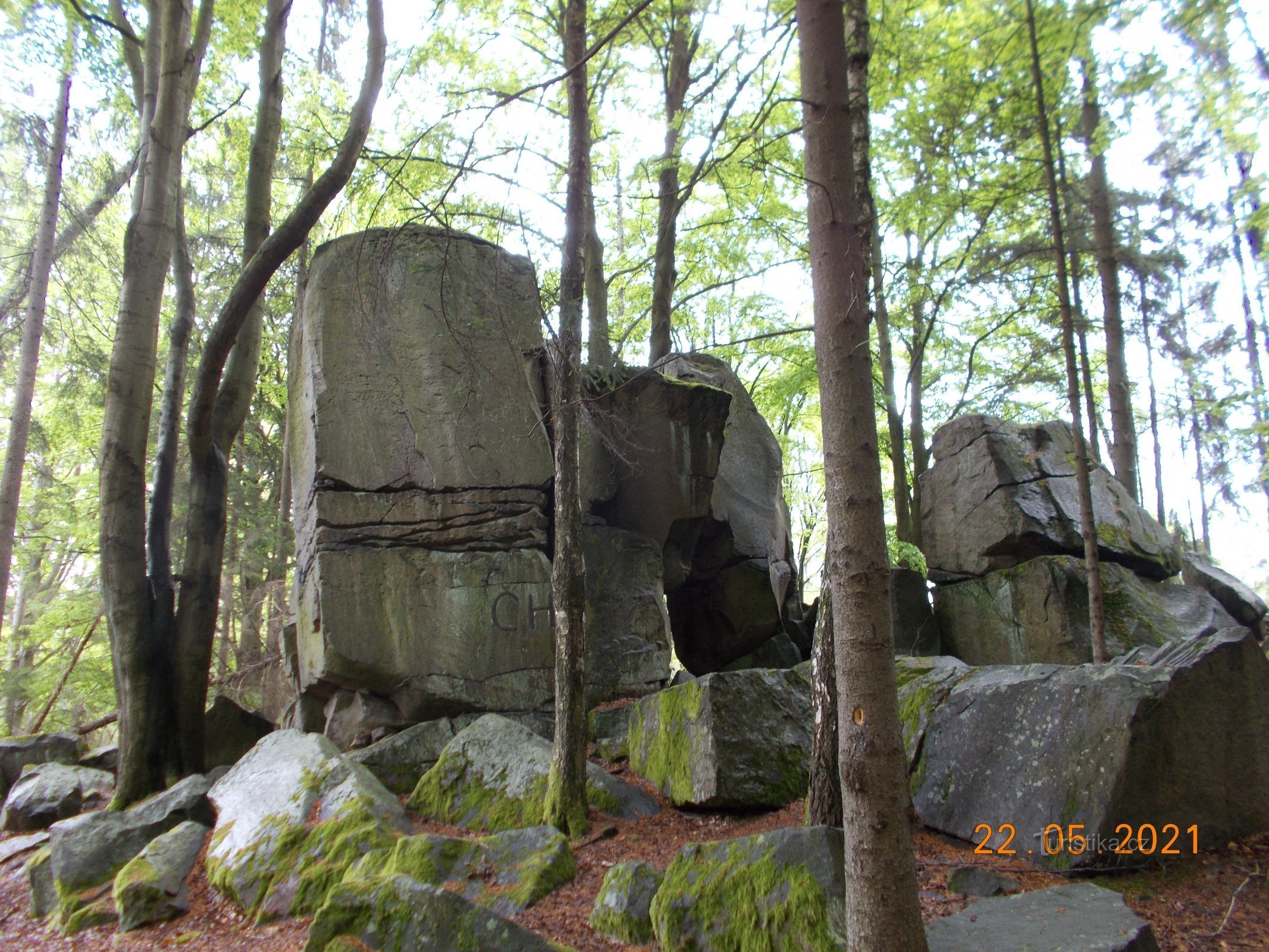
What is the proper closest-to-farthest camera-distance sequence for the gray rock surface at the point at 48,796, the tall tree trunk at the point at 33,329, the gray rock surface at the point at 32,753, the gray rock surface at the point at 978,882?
the gray rock surface at the point at 978,882 → the gray rock surface at the point at 48,796 → the gray rock surface at the point at 32,753 → the tall tree trunk at the point at 33,329

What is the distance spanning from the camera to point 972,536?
1234cm

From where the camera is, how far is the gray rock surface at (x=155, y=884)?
5555 millimetres

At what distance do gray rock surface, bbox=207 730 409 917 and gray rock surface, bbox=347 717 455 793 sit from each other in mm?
666

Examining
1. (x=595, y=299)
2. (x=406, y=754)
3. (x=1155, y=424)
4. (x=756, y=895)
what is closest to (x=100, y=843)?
(x=406, y=754)

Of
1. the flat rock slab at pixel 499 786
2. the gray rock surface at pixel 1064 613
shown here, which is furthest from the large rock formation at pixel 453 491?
the gray rock surface at pixel 1064 613

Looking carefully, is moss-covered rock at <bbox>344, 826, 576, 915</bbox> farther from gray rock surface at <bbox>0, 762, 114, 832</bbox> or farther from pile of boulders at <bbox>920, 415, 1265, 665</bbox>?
pile of boulders at <bbox>920, 415, 1265, 665</bbox>

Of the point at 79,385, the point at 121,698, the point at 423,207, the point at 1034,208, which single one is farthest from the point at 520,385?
the point at 79,385

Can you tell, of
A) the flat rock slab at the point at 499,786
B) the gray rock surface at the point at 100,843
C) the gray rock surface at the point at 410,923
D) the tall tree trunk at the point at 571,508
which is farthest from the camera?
the flat rock slab at the point at 499,786

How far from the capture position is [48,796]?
8.79 m

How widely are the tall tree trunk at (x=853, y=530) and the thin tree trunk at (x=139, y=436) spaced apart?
8.00 m

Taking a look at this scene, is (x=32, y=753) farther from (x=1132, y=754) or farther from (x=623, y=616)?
(x=1132, y=754)

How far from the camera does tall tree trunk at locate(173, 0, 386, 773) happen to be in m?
8.84

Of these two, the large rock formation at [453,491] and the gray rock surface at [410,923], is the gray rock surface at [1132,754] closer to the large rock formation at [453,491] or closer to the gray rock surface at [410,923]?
the gray rock surface at [410,923]
